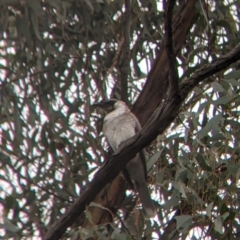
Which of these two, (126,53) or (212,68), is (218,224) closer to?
(212,68)

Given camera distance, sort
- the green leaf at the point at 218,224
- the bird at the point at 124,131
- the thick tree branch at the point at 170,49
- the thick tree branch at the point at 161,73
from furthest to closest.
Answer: the bird at the point at 124,131 < the thick tree branch at the point at 161,73 < the green leaf at the point at 218,224 < the thick tree branch at the point at 170,49

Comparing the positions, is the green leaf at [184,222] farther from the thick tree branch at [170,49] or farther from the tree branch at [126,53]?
the tree branch at [126,53]

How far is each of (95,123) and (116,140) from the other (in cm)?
32

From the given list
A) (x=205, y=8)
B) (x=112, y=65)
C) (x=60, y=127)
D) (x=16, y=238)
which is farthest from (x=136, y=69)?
(x=16, y=238)

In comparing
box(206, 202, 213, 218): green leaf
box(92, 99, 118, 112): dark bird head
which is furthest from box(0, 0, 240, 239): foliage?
box(206, 202, 213, 218): green leaf

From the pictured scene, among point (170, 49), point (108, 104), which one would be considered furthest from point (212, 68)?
point (108, 104)

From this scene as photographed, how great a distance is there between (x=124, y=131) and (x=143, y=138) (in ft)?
4.34

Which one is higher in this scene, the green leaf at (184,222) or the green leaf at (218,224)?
the green leaf at (184,222)

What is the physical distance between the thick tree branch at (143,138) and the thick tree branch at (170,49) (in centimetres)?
3

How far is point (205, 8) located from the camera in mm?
3363

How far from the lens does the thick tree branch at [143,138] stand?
257cm

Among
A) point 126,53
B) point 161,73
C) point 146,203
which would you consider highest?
point 126,53

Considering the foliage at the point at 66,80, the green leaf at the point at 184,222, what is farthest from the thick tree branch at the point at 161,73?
the green leaf at the point at 184,222

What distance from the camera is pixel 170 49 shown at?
253 centimetres
